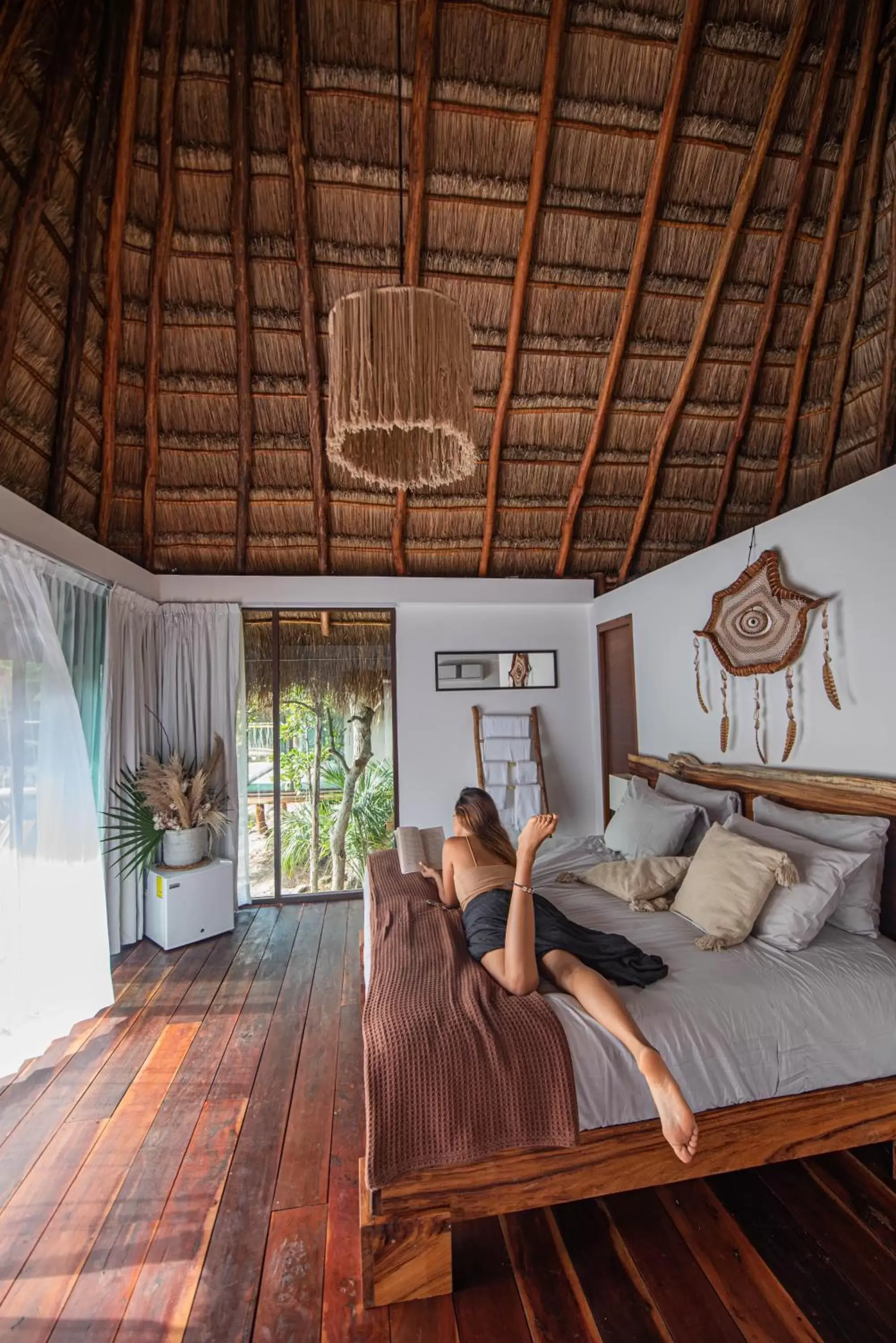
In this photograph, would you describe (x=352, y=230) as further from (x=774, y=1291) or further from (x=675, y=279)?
(x=774, y=1291)

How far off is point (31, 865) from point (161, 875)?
1083mm

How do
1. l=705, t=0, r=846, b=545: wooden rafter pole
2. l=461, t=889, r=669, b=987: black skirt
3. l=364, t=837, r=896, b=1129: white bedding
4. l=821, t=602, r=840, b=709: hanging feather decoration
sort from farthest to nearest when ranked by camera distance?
l=705, t=0, r=846, b=545: wooden rafter pole < l=821, t=602, r=840, b=709: hanging feather decoration < l=461, t=889, r=669, b=987: black skirt < l=364, t=837, r=896, b=1129: white bedding

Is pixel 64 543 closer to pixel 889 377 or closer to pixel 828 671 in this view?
pixel 828 671

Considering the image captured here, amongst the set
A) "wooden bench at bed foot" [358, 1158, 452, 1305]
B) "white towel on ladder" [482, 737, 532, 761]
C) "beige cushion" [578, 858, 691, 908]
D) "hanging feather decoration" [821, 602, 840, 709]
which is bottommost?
"wooden bench at bed foot" [358, 1158, 452, 1305]

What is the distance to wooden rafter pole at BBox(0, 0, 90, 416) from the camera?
2.41 meters

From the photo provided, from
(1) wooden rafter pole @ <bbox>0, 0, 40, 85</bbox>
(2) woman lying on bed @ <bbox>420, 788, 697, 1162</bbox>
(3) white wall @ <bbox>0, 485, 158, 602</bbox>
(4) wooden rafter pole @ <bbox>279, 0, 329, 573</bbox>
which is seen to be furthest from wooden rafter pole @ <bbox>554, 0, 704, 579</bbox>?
(3) white wall @ <bbox>0, 485, 158, 602</bbox>

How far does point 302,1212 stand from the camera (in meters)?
1.81

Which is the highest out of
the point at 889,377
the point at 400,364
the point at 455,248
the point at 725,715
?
the point at 455,248

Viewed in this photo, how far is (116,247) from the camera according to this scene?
3.08 meters

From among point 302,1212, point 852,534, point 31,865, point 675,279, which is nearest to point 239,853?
point 31,865

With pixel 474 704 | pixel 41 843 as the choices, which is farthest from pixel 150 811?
pixel 474 704

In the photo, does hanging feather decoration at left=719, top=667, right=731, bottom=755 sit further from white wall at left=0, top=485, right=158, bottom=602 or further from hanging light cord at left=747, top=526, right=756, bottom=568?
white wall at left=0, top=485, right=158, bottom=602

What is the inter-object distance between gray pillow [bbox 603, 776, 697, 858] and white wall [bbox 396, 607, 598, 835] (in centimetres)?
135

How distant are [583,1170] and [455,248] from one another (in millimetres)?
4037
